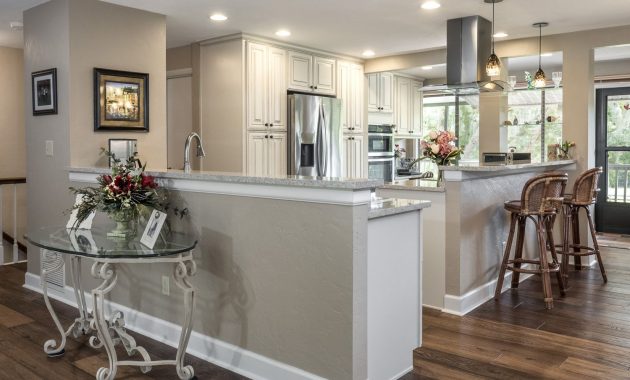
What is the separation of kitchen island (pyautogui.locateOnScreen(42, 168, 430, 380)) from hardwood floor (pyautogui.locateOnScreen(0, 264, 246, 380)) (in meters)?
0.16

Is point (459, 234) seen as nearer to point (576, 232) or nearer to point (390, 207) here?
point (390, 207)

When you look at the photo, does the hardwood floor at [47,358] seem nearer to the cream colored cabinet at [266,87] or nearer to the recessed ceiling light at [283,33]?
the cream colored cabinet at [266,87]

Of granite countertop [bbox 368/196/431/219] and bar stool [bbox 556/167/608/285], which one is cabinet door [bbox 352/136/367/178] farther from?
granite countertop [bbox 368/196/431/219]

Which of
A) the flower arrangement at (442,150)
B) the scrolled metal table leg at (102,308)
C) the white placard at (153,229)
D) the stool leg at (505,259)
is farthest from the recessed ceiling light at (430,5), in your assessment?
the scrolled metal table leg at (102,308)

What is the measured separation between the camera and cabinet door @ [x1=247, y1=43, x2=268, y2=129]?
17.9ft

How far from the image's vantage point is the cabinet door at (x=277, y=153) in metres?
5.72

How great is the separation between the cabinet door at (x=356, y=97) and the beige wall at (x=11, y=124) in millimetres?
3746

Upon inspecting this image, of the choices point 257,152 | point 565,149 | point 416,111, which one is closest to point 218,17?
point 257,152

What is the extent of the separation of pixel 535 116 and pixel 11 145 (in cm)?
662

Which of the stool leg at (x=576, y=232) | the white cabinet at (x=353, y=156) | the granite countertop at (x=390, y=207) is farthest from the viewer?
the white cabinet at (x=353, y=156)

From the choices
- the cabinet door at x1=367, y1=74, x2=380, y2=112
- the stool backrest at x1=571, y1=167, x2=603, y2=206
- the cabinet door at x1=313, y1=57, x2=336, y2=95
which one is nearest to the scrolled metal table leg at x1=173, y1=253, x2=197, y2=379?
the stool backrest at x1=571, y1=167, x2=603, y2=206

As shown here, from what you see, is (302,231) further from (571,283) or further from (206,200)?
(571,283)

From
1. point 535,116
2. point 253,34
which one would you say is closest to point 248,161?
point 253,34

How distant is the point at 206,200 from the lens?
2.90m
